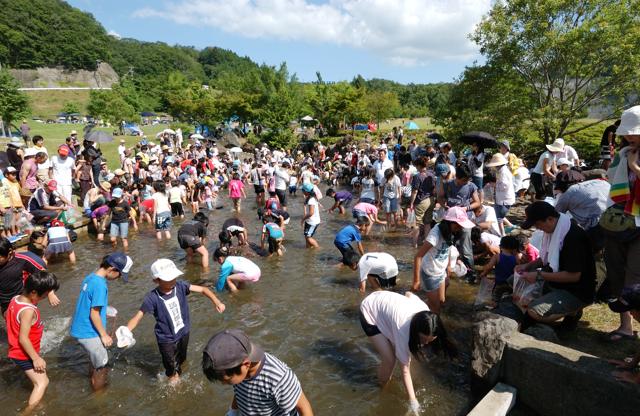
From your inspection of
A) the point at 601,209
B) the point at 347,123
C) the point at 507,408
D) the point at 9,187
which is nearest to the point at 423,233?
the point at 601,209

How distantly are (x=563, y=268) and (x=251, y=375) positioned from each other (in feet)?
12.4

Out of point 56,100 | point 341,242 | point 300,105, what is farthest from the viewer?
point 56,100

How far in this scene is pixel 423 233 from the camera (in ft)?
29.3

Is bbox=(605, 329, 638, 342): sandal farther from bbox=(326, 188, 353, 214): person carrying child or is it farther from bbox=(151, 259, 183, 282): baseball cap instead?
bbox=(326, 188, 353, 214): person carrying child

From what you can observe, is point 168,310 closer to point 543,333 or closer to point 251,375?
point 251,375

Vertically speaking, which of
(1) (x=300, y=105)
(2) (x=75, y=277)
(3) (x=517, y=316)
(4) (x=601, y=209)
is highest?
(1) (x=300, y=105)

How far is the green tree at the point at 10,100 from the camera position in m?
26.0

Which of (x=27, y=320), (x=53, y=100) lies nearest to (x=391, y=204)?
(x=27, y=320)

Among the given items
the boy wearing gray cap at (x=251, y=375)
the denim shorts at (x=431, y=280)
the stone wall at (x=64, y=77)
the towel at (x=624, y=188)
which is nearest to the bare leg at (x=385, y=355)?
the denim shorts at (x=431, y=280)

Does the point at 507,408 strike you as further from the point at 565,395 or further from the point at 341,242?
the point at 341,242

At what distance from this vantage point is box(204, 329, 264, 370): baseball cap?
2.19 m

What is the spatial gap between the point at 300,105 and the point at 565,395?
43458 mm

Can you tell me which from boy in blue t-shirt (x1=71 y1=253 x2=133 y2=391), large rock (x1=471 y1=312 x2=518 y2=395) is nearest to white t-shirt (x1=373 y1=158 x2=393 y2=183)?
large rock (x1=471 y1=312 x2=518 y2=395)

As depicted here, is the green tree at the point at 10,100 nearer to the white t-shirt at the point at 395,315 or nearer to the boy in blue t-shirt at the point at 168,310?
the boy in blue t-shirt at the point at 168,310
